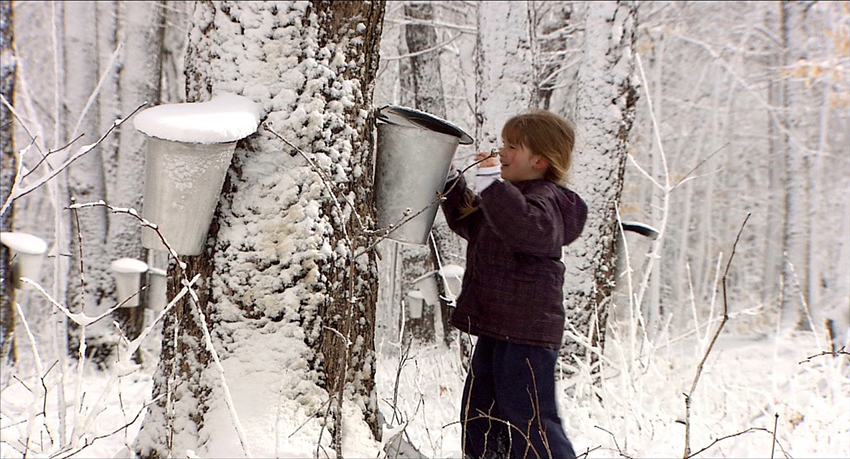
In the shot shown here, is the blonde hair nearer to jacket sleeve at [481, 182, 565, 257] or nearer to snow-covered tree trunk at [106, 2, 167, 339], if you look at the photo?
jacket sleeve at [481, 182, 565, 257]

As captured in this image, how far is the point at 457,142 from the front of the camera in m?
1.69

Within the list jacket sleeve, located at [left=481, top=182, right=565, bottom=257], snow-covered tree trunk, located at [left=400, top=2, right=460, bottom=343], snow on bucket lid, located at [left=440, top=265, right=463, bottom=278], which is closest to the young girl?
jacket sleeve, located at [left=481, top=182, right=565, bottom=257]

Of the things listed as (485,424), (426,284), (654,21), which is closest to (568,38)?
(654,21)

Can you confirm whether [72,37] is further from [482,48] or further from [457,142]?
[457,142]

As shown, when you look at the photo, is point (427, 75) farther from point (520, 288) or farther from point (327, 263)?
point (327, 263)

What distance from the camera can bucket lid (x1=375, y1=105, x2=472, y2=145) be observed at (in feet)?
5.14

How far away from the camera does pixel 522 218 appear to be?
171cm

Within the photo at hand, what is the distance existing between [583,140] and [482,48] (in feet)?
2.89

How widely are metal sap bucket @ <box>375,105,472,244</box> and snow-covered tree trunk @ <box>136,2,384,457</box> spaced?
0.19 m

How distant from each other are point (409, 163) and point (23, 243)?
2351mm

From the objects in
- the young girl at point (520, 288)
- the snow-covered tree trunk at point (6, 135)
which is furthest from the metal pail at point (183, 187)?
the snow-covered tree trunk at point (6, 135)

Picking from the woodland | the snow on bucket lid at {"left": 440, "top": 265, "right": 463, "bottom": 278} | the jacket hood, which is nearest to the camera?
the woodland

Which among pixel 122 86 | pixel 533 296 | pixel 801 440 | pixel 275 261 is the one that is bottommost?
pixel 801 440

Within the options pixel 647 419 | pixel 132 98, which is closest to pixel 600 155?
pixel 647 419
